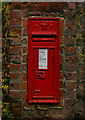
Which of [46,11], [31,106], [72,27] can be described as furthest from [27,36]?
[31,106]

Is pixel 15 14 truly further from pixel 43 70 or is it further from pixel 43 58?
pixel 43 70

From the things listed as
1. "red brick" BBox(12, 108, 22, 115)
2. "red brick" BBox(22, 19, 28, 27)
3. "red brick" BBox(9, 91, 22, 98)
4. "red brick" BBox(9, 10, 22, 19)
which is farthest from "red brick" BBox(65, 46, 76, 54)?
"red brick" BBox(12, 108, 22, 115)

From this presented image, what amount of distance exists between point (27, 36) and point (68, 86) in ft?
3.23

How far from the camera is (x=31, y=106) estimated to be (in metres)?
2.52

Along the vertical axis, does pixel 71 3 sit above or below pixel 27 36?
above

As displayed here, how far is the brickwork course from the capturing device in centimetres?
246

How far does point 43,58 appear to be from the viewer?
2436 millimetres

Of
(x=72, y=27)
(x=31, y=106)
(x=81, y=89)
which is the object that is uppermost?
(x=72, y=27)

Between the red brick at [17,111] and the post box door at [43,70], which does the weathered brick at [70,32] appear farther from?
the red brick at [17,111]

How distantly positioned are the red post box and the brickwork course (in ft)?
0.27

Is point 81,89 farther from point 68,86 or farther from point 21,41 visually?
point 21,41

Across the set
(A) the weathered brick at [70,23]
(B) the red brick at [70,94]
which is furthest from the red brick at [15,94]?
(A) the weathered brick at [70,23]

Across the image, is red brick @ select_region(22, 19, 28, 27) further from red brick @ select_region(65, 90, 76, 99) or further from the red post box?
red brick @ select_region(65, 90, 76, 99)

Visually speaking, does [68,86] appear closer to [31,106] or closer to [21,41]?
[31,106]
